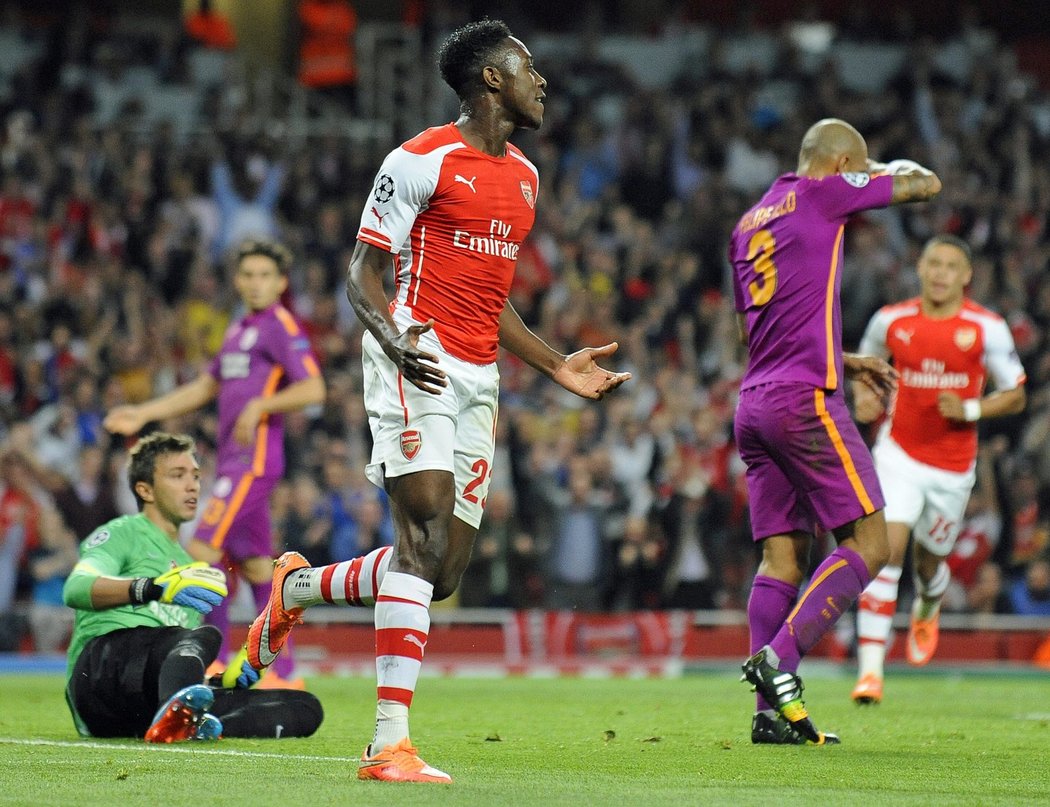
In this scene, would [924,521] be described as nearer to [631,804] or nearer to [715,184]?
[631,804]

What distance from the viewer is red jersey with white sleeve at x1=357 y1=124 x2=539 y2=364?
20.6 ft

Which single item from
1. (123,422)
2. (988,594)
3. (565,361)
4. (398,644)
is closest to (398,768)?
A: (398,644)

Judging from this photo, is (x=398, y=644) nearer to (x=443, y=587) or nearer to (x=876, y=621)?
(x=443, y=587)

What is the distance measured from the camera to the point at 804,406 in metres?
7.65

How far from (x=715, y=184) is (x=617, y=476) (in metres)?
5.34

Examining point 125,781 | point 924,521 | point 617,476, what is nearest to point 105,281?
point 617,476

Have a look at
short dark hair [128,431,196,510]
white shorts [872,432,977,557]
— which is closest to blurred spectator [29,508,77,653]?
short dark hair [128,431,196,510]

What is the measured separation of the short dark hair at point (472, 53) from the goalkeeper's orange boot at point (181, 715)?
258cm

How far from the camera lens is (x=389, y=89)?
2283cm

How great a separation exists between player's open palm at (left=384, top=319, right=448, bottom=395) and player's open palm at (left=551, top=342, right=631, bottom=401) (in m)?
0.76

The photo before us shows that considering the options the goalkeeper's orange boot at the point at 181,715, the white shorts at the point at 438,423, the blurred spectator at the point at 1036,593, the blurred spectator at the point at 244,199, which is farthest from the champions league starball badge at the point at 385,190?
the blurred spectator at the point at 244,199

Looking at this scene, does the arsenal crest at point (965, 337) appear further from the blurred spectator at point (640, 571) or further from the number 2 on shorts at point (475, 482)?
the blurred spectator at point (640, 571)

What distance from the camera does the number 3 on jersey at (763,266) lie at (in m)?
7.88

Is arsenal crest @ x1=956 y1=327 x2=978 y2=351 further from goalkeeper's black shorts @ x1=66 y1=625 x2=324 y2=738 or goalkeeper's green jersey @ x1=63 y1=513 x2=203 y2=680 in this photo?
goalkeeper's green jersey @ x1=63 y1=513 x2=203 y2=680
